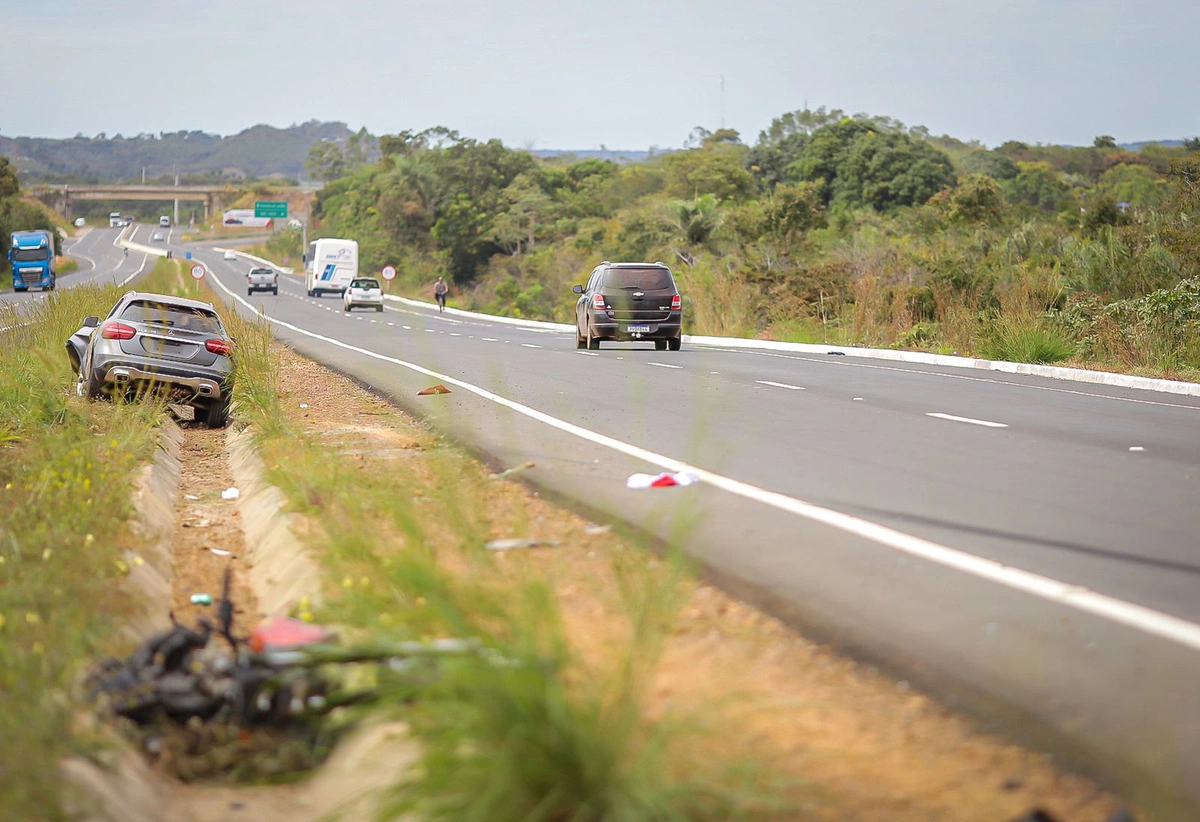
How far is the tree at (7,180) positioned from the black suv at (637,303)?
7780cm

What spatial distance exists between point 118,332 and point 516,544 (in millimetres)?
9911

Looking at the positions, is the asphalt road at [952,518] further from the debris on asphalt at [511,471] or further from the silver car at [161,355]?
the silver car at [161,355]

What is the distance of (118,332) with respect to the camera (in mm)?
15789

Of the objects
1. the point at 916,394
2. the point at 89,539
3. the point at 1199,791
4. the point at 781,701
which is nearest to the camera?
the point at 1199,791

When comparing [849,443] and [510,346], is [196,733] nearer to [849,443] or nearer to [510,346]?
[849,443]

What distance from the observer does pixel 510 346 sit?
30.5 metres

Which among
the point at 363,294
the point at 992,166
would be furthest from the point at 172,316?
the point at 992,166

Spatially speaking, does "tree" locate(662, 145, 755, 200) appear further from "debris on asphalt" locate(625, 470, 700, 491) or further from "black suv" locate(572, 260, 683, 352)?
"debris on asphalt" locate(625, 470, 700, 491)

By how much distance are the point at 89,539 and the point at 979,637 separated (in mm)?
4854

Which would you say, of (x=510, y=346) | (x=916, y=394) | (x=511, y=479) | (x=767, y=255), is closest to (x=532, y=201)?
(x=767, y=255)

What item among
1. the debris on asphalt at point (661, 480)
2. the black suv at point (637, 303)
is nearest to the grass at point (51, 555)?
the debris on asphalt at point (661, 480)

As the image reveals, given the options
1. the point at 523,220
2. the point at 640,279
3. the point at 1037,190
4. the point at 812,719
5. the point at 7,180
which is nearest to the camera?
the point at 812,719

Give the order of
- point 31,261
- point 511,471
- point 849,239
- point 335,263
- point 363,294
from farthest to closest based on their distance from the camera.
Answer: point 335,263
point 31,261
point 363,294
point 849,239
point 511,471

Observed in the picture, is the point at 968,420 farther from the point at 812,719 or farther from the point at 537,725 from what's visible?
the point at 537,725
